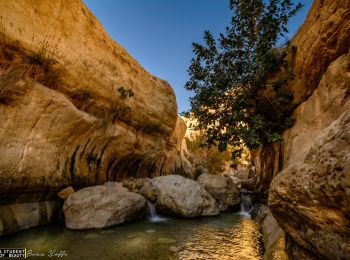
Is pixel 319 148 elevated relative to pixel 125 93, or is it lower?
lower

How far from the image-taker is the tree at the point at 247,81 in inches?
328

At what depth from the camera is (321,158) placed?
2.61 m

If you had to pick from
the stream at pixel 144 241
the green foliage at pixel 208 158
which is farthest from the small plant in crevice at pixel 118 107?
the green foliage at pixel 208 158

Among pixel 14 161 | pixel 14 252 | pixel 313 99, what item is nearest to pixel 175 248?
pixel 14 252

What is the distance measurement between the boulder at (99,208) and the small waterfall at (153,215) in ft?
2.60

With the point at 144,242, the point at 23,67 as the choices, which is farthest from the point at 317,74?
the point at 23,67

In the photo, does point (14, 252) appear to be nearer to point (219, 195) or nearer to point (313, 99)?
point (219, 195)

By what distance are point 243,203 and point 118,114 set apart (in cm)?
908

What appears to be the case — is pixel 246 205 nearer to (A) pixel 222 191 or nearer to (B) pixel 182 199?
(A) pixel 222 191

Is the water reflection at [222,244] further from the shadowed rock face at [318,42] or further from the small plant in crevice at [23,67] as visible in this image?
the small plant in crevice at [23,67]

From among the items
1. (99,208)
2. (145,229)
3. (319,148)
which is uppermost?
(319,148)

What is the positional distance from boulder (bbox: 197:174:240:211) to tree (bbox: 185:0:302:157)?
8.00 ft

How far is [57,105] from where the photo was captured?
24.5 ft

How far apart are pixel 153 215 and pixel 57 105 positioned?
613cm
